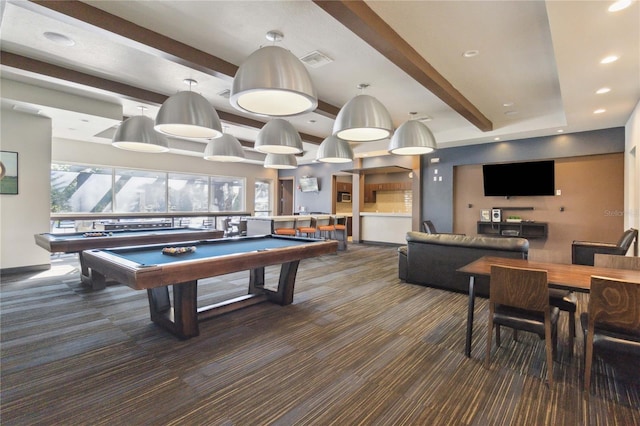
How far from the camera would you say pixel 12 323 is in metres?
3.19

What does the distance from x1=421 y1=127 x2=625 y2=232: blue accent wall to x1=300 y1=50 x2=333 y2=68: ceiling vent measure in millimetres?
5477

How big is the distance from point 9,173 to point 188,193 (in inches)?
204

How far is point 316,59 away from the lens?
153 inches

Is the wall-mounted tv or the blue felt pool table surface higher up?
the wall-mounted tv

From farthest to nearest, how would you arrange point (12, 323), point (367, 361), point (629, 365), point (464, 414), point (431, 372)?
1. point (12, 323)
2. point (367, 361)
3. point (431, 372)
4. point (629, 365)
5. point (464, 414)

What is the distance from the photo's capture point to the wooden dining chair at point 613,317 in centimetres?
188

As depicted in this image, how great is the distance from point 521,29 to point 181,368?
4.72 m

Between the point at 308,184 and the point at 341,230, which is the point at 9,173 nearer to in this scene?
the point at 341,230

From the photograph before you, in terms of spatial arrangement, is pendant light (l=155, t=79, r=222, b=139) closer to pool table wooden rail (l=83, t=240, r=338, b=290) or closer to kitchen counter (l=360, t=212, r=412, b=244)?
pool table wooden rail (l=83, t=240, r=338, b=290)

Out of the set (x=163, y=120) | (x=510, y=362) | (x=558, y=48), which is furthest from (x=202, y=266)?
(x=558, y=48)

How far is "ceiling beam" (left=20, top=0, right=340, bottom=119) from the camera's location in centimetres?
275

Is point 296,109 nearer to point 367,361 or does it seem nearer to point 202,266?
point 202,266

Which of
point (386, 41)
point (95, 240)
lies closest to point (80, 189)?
point (95, 240)

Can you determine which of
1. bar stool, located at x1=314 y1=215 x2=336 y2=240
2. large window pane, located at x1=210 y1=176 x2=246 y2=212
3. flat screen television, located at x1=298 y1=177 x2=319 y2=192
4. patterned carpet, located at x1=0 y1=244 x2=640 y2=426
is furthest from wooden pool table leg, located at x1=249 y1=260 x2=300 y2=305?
large window pane, located at x1=210 y1=176 x2=246 y2=212
